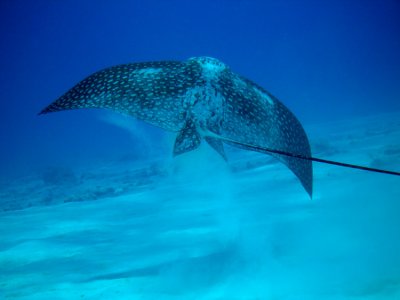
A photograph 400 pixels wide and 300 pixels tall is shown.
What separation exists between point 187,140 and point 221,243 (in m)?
3.62

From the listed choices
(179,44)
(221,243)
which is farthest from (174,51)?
(221,243)

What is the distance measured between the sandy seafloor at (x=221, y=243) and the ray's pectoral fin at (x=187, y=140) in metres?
2.77

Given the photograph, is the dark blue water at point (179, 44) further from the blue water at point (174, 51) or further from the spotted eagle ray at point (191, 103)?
the spotted eagle ray at point (191, 103)

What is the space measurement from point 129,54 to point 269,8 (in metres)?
86.0

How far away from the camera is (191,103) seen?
4445 millimetres

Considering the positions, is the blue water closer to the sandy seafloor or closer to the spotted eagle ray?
the sandy seafloor

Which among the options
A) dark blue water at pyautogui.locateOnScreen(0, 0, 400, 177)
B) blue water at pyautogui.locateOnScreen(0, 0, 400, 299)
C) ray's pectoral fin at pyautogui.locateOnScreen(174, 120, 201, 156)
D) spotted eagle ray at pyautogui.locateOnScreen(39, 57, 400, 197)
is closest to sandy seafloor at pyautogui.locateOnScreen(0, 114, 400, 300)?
spotted eagle ray at pyautogui.locateOnScreen(39, 57, 400, 197)

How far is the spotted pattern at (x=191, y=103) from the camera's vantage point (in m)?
4.43

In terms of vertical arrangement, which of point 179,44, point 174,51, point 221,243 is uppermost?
point 179,44

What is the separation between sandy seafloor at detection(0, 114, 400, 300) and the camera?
5391mm

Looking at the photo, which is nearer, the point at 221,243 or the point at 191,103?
the point at 191,103

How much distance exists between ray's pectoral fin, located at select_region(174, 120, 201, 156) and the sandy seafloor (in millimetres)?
2772

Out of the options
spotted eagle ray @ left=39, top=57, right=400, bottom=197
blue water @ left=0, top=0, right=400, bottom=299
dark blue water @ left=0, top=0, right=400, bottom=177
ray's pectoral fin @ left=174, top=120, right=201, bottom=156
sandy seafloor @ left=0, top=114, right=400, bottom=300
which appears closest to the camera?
ray's pectoral fin @ left=174, top=120, right=201, bottom=156

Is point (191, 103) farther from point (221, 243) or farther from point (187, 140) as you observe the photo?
point (221, 243)
